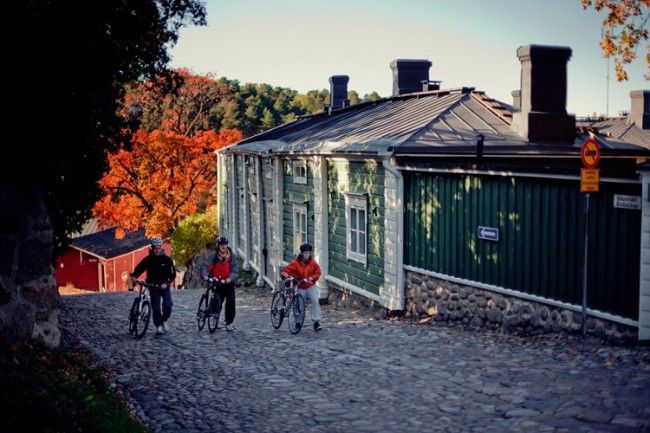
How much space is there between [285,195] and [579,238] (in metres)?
12.3

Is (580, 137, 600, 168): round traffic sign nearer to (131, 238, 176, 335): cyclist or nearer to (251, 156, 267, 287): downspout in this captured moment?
(131, 238, 176, 335): cyclist

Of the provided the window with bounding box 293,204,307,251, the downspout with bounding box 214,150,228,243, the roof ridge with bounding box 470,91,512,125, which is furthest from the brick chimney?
the downspout with bounding box 214,150,228,243

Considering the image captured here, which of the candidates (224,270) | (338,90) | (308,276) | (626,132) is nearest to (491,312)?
(308,276)

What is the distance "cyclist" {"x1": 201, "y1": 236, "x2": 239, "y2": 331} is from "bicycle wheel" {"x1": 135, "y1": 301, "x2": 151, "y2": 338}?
1.17 metres

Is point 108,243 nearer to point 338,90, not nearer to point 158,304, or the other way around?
point 338,90

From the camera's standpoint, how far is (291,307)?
14.6 metres

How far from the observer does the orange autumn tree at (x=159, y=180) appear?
133 feet

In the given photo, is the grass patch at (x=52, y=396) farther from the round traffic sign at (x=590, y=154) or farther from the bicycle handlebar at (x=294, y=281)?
the round traffic sign at (x=590, y=154)

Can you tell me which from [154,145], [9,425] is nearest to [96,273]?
[154,145]

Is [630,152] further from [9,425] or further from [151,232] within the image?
[151,232]

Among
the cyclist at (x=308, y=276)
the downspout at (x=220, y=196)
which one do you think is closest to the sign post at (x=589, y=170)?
the cyclist at (x=308, y=276)

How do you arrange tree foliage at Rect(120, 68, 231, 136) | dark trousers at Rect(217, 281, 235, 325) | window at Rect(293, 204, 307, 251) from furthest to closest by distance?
tree foliage at Rect(120, 68, 231, 136) < window at Rect(293, 204, 307, 251) < dark trousers at Rect(217, 281, 235, 325)

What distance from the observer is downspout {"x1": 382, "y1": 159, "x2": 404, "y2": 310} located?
15828mm

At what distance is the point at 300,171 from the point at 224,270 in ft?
23.3
